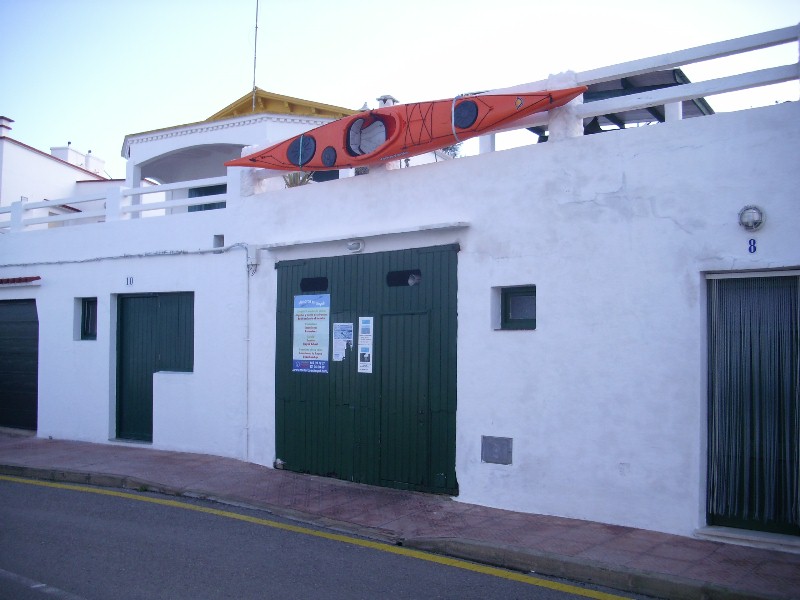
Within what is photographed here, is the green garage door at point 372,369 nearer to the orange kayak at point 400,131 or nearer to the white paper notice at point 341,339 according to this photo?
the white paper notice at point 341,339

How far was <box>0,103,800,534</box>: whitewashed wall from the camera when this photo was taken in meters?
7.29

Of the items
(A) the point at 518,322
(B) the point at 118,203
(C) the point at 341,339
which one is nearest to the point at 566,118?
(A) the point at 518,322

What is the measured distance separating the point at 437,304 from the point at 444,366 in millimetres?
788

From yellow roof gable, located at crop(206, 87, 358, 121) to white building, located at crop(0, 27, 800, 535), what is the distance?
428 centimetres

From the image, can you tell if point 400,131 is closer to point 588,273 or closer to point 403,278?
point 403,278

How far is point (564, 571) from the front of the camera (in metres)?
6.54

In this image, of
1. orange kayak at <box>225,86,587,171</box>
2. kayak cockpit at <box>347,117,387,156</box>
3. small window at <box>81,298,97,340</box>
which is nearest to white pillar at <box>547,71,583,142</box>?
orange kayak at <box>225,86,587,171</box>

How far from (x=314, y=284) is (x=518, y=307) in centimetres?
343

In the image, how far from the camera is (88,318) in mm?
14625

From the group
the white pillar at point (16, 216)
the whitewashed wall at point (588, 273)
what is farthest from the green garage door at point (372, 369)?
the white pillar at point (16, 216)

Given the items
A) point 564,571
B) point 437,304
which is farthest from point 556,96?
point 564,571

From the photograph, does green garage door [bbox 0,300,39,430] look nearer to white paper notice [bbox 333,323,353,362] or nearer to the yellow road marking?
the yellow road marking

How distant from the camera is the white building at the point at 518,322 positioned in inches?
284

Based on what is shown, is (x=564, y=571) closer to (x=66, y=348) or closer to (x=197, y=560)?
(x=197, y=560)
